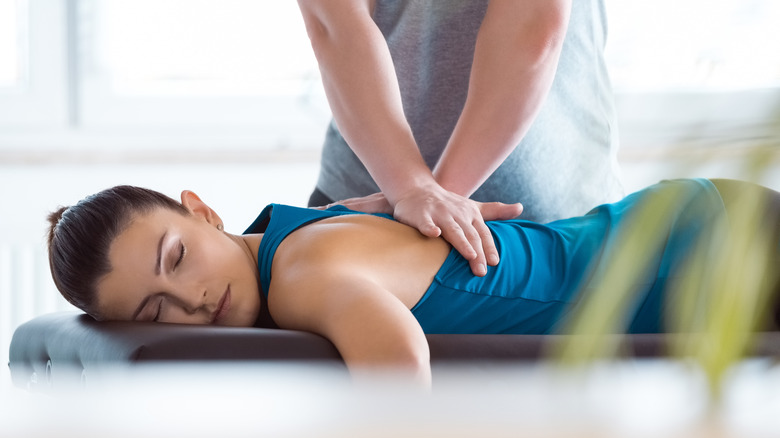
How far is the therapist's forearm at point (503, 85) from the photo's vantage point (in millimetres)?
1599

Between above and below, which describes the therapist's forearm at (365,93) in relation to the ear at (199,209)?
above

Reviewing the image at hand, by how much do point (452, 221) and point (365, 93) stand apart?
43 centimetres

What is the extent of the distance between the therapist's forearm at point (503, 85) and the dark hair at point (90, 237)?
551 millimetres

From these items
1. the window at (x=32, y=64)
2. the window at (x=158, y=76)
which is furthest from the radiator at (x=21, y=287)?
the window at (x=32, y=64)

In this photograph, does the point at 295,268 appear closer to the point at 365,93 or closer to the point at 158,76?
the point at 365,93

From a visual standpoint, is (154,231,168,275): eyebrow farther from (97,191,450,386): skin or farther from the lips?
the lips

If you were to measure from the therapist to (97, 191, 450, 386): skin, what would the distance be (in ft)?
0.24

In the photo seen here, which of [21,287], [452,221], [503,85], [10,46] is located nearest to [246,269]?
[452,221]

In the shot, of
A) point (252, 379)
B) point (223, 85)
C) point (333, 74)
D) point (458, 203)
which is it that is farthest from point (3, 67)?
point (252, 379)

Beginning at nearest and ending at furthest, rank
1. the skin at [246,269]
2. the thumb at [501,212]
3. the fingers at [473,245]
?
the skin at [246,269], the fingers at [473,245], the thumb at [501,212]

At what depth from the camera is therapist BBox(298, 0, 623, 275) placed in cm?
156

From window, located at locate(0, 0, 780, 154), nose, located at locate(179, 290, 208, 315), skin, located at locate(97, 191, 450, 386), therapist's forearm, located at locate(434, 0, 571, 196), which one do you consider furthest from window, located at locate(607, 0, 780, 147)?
window, located at locate(0, 0, 780, 154)

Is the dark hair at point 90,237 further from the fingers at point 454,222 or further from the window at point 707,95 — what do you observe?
the window at point 707,95

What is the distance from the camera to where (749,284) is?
25 centimetres
